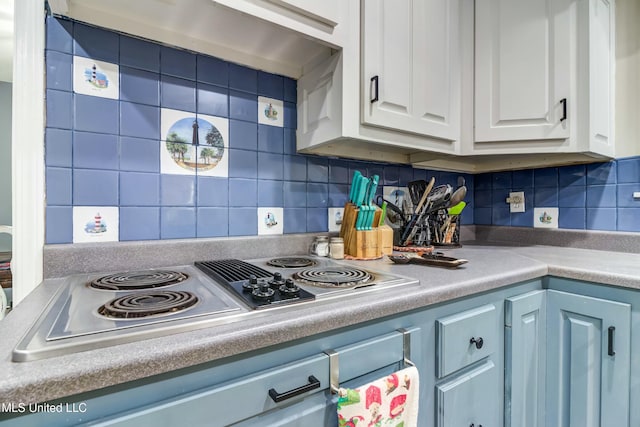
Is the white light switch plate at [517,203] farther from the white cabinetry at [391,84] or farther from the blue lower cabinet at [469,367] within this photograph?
the blue lower cabinet at [469,367]

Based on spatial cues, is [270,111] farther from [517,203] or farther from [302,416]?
[517,203]

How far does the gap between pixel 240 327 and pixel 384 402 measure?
0.37 meters

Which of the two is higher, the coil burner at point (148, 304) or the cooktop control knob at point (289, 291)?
the cooktop control knob at point (289, 291)

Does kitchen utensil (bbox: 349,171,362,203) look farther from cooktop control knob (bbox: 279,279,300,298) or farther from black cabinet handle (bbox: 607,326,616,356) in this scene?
black cabinet handle (bbox: 607,326,616,356)

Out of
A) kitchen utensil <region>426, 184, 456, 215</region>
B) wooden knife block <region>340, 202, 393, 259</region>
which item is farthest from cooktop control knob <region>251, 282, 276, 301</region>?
kitchen utensil <region>426, 184, 456, 215</region>

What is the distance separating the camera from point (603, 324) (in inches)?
38.4

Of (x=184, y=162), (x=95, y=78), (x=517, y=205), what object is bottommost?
(x=517, y=205)

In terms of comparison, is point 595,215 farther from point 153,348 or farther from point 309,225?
point 153,348

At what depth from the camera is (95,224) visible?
931 millimetres

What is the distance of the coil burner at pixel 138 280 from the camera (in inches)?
29.9

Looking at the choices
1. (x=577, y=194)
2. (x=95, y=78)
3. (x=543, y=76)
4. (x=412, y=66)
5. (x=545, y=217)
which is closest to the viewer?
(x=95, y=78)

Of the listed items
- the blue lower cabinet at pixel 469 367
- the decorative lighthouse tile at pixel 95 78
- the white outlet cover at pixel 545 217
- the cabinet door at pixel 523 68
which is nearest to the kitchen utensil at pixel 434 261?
the blue lower cabinet at pixel 469 367

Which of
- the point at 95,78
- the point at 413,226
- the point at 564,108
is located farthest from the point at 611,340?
the point at 95,78

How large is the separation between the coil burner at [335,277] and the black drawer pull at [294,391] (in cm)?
23
